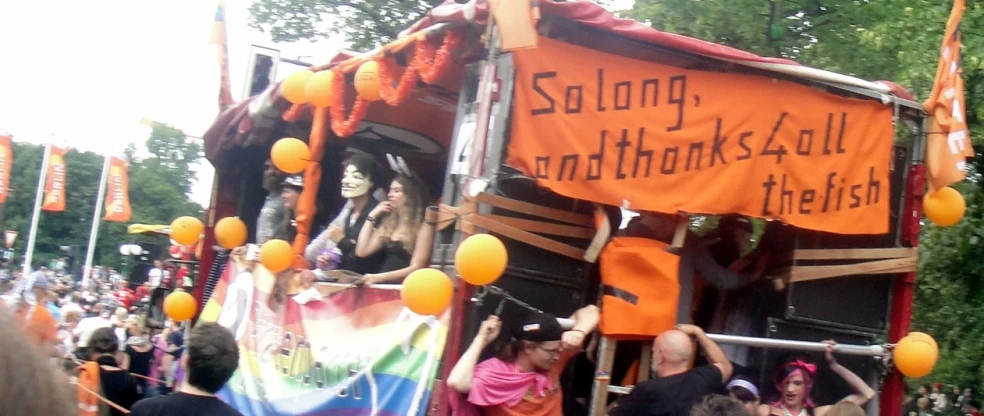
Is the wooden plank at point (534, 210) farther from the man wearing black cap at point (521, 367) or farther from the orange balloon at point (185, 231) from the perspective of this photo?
the orange balloon at point (185, 231)

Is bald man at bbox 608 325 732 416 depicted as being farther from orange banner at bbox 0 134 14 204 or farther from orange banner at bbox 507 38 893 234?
orange banner at bbox 0 134 14 204

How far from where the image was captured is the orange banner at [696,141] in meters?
5.17

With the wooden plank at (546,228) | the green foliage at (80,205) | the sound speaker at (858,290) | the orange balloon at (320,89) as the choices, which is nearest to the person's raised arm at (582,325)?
the wooden plank at (546,228)

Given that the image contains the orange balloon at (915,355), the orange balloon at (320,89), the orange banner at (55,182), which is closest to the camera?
the orange balloon at (915,355)

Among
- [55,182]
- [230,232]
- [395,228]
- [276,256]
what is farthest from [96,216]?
[395,228]

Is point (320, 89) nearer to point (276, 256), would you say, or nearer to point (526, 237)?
A: point (276, 256)

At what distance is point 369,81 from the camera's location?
5988mm

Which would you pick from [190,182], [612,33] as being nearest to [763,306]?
[612,33]

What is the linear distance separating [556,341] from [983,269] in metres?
7.08

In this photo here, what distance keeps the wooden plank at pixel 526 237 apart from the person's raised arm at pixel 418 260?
0.81m

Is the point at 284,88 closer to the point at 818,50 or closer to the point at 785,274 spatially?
the point at 785,274

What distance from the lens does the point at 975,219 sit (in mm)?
10414

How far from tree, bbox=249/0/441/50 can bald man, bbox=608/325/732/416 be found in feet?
47.1

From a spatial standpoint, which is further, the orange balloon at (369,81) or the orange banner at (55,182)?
the orange banner at (55,182)
